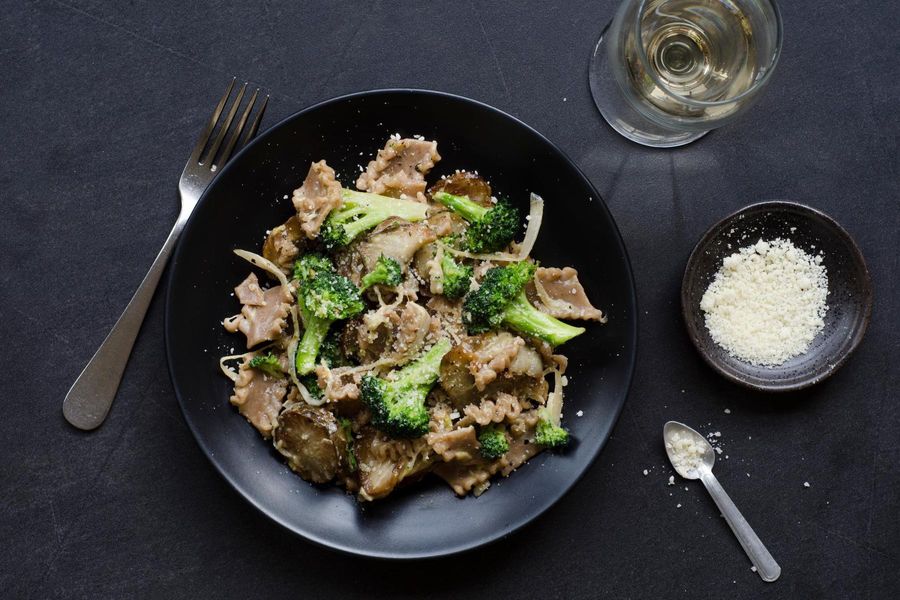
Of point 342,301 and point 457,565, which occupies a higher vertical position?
point 342,301

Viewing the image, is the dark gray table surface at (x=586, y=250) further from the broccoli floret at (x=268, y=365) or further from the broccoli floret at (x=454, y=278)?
the broccoli floret at (x=454, y=278)

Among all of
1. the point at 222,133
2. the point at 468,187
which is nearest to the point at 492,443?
the point at 468,187

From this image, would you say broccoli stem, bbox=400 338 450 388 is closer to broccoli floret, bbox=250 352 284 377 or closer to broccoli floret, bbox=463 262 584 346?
broccoli floret, bbox=463 262 584 346

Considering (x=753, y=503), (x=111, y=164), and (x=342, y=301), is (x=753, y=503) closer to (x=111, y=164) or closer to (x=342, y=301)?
(x=342, y=301)

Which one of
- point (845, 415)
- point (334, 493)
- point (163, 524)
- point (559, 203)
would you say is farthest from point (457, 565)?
point (845, 415)

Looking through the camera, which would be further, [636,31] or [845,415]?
Answer: [845,415]

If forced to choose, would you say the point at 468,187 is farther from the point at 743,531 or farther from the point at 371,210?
the point at 743,531

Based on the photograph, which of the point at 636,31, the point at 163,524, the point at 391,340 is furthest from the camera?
the point at 163,524

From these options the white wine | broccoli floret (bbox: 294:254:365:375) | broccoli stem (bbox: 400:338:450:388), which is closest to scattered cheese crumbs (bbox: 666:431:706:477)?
broccoli stem (bbox: 400:338:450:388)

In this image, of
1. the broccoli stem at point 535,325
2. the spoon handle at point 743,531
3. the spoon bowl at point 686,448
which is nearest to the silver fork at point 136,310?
the broccoli stem at point 535,325
